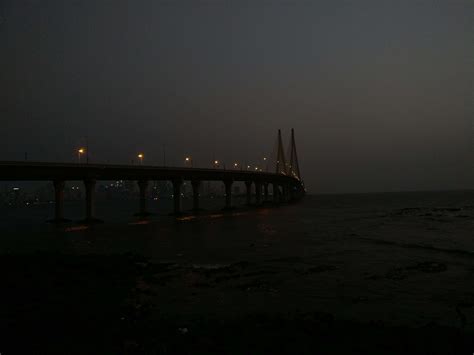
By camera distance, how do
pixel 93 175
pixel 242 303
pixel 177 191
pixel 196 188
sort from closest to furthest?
1. pixel 242 303
2. pixel 93 175
3. pixel 177 191
4. pixel 196 188

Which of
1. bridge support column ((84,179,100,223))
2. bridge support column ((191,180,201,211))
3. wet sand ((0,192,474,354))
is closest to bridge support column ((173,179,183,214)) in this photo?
bridge support column ((191,180,201,211))

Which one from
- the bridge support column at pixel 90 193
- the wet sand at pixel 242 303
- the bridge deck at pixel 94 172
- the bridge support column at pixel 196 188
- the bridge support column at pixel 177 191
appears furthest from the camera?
the bridge support column at pixel 196 188

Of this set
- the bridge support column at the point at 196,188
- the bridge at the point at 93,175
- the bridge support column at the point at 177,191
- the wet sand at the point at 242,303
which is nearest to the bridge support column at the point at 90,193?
the bridge at the point at 93,175

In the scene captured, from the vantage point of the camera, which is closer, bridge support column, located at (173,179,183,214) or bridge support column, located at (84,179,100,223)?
bridge support column, located at (84,179,100,223)

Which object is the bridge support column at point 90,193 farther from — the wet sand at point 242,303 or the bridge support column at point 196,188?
the wet sand at point 242,303

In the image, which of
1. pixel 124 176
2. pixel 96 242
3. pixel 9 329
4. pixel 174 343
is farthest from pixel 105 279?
A: pixel 124 176

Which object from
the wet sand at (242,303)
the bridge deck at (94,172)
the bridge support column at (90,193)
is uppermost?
the bridge deck at (94,172)

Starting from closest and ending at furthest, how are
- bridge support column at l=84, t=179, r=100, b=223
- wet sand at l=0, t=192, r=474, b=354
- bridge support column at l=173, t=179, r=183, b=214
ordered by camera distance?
wet sand at l=0, t=192, r=474, b=354 → bridge support column at l=84, t=179, r=100, b=223 → bridge support column at l=173, t=179, r=183, b=214

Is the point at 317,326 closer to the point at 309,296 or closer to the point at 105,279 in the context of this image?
the point at 309,296

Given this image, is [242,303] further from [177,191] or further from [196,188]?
[196,188]

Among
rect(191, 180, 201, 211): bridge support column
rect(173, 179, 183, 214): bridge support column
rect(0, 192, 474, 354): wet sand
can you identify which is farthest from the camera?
rect(191, 180, 201, 211): bridge support column

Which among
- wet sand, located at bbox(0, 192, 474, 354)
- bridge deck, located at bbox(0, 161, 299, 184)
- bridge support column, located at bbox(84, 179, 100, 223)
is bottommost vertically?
wet sand, located at bbox(0, 192, 474, 354)

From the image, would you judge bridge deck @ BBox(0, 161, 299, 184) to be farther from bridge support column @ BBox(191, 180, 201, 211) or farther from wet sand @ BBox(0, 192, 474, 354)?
wet sand @ BBox(0, 192, 474, 354)

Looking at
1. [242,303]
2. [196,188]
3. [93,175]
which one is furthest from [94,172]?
[242,303]
